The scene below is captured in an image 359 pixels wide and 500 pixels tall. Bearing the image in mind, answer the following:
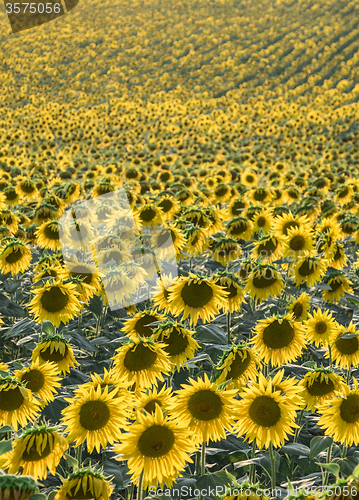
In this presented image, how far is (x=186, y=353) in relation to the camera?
124 inches

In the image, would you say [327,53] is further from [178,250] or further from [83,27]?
[178,250]

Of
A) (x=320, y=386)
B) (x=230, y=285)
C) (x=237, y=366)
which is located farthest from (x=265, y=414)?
(x=230, y=285)

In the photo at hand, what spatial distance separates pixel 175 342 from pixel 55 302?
127 centimetres

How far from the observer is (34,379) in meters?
2.83

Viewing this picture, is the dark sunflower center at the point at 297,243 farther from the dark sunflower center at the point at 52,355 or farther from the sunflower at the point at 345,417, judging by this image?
the dark sunflower center at the point at 52,355

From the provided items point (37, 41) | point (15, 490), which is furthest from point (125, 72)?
point (15, 490)

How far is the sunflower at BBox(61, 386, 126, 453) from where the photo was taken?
2320 mm

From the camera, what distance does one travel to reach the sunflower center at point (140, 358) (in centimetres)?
285

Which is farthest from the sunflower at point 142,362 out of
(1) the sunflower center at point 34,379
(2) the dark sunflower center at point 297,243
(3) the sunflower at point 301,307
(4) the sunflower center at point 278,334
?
(2) the dark sunflower center at point 297,243

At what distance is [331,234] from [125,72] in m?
41.8

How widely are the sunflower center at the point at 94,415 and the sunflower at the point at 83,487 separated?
0.43 metres

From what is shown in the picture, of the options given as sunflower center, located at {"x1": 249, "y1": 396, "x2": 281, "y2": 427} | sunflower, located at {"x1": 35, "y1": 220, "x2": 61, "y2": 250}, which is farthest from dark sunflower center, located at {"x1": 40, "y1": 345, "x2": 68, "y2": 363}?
sunflower, located at {"x1": 35, "y1": 220, "x2": 61, "y2": 250}

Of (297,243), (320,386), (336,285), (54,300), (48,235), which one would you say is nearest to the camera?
(320,386)

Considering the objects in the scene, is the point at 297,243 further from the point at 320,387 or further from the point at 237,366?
the point at 237,366
